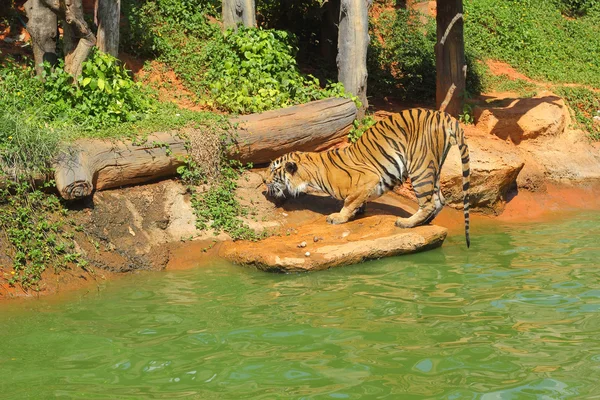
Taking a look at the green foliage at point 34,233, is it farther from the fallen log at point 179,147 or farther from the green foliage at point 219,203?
the green foliage at point 219,203

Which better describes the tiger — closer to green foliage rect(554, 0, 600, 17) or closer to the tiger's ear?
the tiger's ear

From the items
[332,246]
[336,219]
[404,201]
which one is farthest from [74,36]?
[404,201]

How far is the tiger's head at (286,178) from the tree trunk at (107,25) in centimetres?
266

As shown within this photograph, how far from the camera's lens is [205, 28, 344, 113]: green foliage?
10.1 m

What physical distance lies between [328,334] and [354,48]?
5.86m

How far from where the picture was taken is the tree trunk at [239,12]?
11.3 meters

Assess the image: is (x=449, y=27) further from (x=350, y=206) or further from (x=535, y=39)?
(x=535, y=39)

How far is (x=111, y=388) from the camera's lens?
513 cm

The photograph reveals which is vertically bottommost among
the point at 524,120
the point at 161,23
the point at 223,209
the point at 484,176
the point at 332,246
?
the point at 332,246

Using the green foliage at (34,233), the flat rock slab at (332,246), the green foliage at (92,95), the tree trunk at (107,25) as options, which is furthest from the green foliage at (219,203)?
the tree trunk at (107,25)

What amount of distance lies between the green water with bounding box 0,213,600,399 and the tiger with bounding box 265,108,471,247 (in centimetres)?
103

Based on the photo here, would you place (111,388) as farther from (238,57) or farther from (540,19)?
(540,19)

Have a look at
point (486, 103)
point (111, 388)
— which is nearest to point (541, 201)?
point (486, 103)

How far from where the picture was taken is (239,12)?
11.3m
